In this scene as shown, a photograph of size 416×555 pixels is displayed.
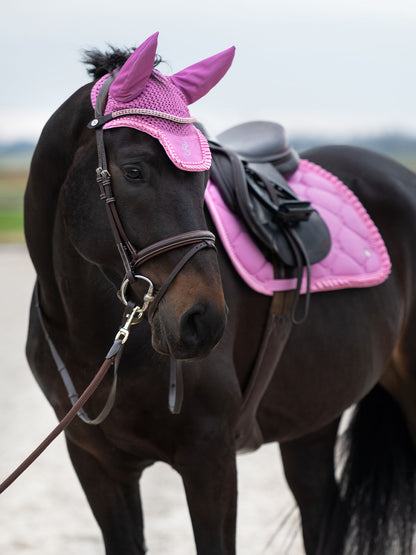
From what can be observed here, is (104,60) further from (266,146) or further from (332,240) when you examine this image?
(332,240)

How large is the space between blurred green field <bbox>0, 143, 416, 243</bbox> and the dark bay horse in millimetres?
5611

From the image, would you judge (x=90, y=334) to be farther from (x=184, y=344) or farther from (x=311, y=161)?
(x=311, y=161)

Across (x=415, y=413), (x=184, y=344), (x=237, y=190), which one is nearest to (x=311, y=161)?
(x=237, y=190)

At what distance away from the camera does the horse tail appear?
2.77 meters

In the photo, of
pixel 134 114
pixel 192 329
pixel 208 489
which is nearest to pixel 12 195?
pixel 208 489

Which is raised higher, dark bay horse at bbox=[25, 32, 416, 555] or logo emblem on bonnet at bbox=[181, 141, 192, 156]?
logo emblem on bonnet at bbox=[181, 141, 192, 156]

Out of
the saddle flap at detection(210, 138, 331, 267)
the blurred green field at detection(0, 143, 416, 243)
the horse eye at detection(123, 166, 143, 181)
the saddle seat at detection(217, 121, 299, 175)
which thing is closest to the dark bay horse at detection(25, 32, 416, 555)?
the horse eye at detection(123, 166, 143, 181)

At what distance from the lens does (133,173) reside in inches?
61.7

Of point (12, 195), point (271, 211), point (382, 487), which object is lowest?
point (12, 195)

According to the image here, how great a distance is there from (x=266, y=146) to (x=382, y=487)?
1.29m

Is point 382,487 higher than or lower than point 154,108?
lower

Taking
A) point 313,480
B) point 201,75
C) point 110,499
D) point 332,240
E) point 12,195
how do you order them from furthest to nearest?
point 12,195, point 313,480, point 332,240, point 110,499, point 201,75

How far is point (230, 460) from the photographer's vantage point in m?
1.90

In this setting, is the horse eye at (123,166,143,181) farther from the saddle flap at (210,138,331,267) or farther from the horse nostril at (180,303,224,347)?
the saddle flap at (210,138,331,267)
